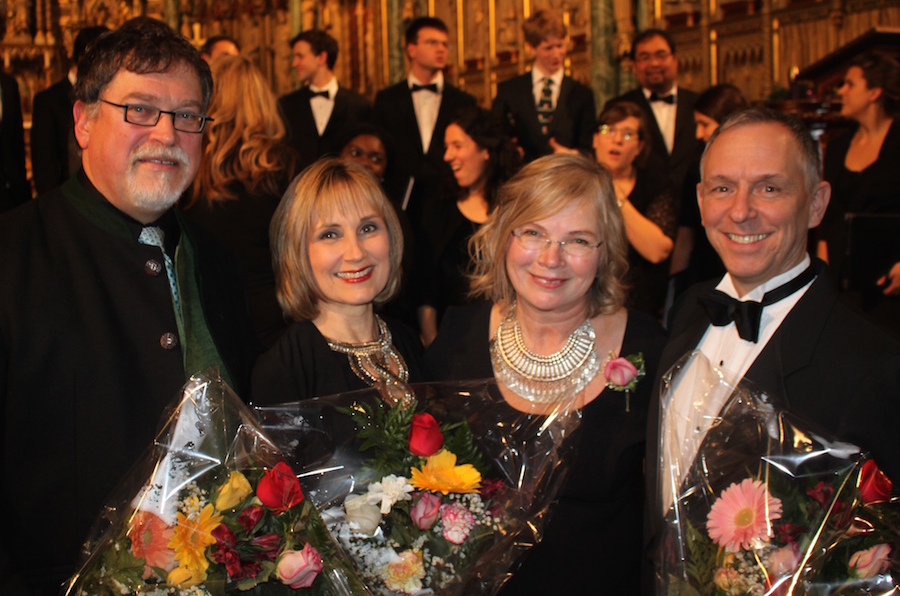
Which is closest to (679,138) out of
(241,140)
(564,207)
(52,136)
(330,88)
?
(330,88)

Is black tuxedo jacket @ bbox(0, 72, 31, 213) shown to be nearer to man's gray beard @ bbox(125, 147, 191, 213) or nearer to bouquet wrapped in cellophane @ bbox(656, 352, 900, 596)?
man's gray beard @ bbox(125, 147, 191, 213)

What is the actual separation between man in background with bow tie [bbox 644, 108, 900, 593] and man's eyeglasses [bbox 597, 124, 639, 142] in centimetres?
206

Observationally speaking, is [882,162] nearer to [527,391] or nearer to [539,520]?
[527,391]

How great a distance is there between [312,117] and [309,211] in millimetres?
4155

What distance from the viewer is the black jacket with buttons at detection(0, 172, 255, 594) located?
188 centimetres

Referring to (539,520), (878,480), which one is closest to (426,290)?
(539,520)

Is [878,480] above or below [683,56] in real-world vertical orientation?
below

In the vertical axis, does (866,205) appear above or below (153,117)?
below

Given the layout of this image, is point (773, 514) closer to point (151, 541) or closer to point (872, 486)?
point (872, 486)

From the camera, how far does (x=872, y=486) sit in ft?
4.94

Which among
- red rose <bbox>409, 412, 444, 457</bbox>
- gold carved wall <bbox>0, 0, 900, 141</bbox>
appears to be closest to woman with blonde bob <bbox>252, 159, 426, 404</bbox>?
red rose <bbox>409, 412, 444, 457</bbox>

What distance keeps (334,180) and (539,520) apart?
47.4 inches

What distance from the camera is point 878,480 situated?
1.51 metres

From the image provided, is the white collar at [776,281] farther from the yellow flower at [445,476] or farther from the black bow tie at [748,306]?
the yellow flower at [445,476]
